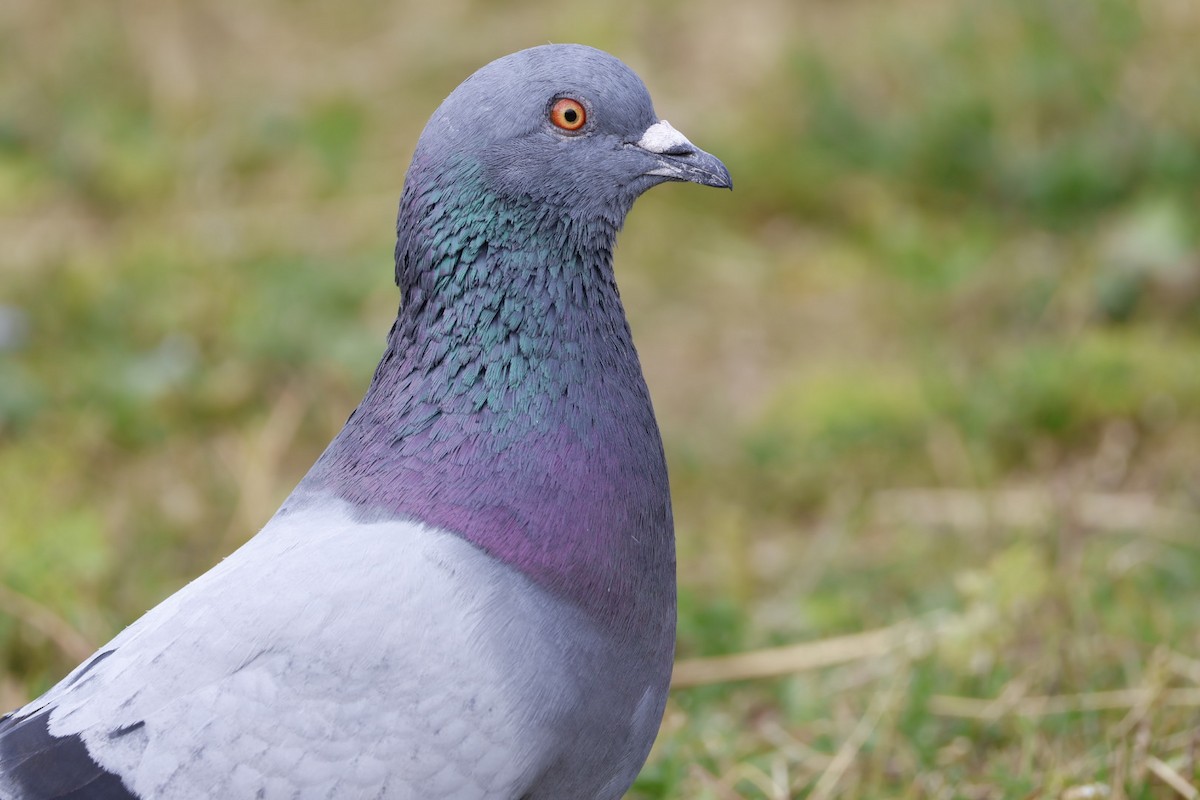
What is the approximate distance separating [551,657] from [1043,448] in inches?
125

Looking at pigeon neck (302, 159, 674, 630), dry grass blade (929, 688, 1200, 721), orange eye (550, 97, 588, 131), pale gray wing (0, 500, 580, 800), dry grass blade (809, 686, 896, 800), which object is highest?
orange eye (550, 97, 588, 131)

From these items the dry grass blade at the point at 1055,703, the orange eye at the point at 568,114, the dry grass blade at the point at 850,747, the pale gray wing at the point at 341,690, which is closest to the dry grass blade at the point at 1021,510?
the dry grass blade at the point at 1055,703

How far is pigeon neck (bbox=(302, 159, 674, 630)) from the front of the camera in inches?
105

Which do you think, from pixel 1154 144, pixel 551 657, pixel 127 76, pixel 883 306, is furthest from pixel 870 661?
pixel 127 76

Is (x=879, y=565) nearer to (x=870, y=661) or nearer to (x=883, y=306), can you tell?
(x=870, y=661)

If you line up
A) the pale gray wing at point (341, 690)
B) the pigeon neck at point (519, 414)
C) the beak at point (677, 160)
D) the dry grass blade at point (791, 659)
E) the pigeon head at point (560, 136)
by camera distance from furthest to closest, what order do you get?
the dry grass blade at point (791, 659) → the beak at point (677, 160) → the pigeon head at point (560, 136) → the pigeon neck at point (519, 414) → the pale gray wing at point (341, 690)

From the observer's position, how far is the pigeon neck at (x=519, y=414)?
268 cm

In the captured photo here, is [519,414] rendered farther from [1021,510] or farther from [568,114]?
[1021,510]

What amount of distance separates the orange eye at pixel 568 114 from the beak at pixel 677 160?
0.13m

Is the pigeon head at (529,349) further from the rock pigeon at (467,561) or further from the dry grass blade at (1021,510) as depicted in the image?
the dry grass blade at (1021,510)

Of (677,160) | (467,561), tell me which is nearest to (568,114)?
(677,160)

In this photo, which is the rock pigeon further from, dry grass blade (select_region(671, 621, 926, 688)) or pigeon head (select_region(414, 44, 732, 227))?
dry grass blade (select_region(671, 621, 926, 688))

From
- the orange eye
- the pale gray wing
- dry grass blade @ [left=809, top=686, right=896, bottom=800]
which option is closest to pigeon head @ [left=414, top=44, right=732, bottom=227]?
the orange eye

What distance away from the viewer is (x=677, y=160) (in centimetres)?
296
